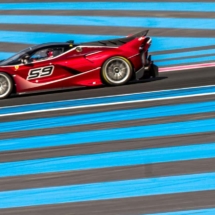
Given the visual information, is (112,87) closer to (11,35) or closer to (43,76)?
(43,76)

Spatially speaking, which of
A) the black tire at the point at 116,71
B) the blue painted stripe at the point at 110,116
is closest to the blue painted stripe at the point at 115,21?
the black tire at the point at 116,71

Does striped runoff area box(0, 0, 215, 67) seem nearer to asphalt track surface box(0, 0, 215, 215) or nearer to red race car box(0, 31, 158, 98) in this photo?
red race car box(0, 31, 158, 98)

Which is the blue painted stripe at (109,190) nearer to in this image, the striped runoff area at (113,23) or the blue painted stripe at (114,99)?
Answer: the blue painted stripe at (114,99)

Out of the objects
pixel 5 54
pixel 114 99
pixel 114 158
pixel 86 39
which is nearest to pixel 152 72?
pixel 114 99

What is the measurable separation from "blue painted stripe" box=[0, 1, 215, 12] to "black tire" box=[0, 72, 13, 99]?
25.1 feet

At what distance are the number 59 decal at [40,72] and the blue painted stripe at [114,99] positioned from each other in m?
0.86

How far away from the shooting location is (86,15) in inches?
790

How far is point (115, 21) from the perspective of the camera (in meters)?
19.5

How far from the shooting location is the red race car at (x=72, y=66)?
13.2 meters

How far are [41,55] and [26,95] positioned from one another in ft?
4.01

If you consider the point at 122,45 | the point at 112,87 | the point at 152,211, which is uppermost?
the point at 122,45

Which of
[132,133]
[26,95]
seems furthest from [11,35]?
[132,133]

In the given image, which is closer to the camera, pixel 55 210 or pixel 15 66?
pixel 55 210

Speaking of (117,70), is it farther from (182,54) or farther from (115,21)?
(115,21)
